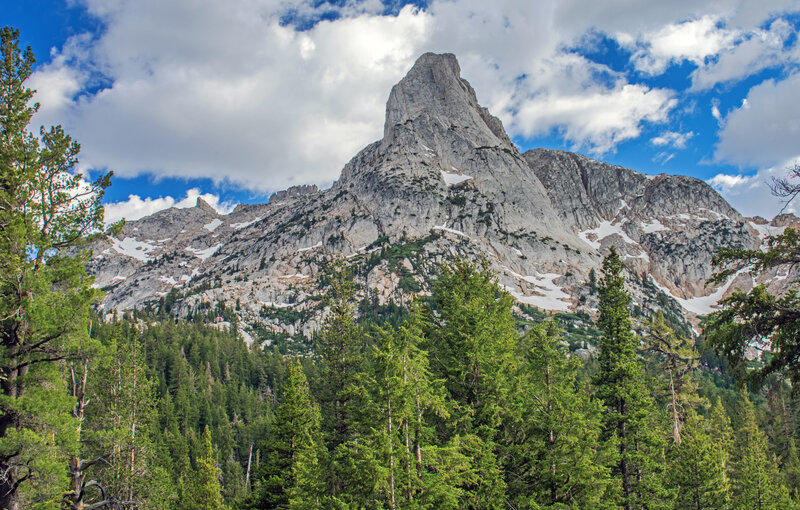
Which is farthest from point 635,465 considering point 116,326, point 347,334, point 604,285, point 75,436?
point 116,326

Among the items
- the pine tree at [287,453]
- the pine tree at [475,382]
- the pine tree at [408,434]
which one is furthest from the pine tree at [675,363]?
the pine tree at [287,453]

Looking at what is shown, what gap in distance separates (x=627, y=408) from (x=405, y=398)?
1280cm

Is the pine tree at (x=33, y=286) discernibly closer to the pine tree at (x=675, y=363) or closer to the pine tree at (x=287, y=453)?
the pine tree at (x=287, y=453)

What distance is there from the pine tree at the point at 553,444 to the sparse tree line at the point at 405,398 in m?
0.07

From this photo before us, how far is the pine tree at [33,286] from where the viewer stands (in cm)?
1123

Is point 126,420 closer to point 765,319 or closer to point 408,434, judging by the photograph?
point 408,434

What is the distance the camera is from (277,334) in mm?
199375

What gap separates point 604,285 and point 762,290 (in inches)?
537

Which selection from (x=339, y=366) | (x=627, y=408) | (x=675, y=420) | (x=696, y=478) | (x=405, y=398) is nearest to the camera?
(x=405, y=398)

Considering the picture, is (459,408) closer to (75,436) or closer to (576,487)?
(576,487)

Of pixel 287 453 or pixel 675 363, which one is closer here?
pixel 287 453

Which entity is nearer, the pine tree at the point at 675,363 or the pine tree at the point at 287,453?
the pine tree at the point at 287,453

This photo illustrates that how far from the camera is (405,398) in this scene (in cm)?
1474

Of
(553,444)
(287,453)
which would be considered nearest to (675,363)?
(553,444)
